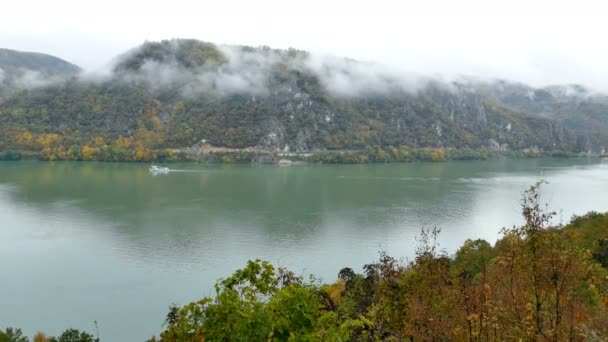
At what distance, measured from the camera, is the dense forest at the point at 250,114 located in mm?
63719

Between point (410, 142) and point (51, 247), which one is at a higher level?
point (410, 142)

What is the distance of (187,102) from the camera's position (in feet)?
249

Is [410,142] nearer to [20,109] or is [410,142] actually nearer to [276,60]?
[276,60]

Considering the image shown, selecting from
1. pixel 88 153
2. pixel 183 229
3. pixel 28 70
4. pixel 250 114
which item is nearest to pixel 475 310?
pixel 183 229

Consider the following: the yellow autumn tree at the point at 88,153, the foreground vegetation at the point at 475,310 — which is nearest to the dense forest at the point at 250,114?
the yellow autumn tree at the point at 88,153

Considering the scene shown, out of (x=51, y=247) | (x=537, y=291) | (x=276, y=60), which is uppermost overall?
(x=276, y=60)

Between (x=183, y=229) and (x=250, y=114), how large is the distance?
2082 inches

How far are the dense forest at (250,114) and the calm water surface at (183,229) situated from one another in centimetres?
2371

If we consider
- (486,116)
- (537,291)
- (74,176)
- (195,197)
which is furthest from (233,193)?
(486,116)

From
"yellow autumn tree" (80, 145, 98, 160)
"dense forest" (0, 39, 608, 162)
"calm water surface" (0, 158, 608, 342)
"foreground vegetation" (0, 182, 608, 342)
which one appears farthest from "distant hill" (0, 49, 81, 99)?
"foreground vegetation" (0, 182, 608, 342)

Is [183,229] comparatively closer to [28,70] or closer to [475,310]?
[475,310]

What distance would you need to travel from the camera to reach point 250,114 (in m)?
72.9

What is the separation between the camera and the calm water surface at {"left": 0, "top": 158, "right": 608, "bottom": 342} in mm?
13305

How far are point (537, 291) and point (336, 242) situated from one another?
16.3 meters
